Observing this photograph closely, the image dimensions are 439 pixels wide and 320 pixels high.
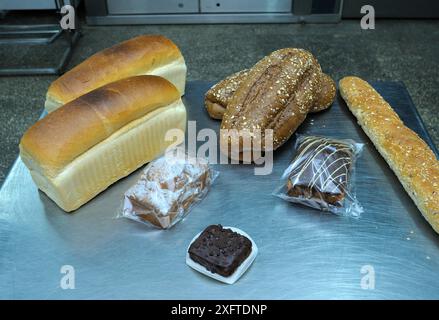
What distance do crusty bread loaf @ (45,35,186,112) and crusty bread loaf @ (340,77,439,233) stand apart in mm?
547

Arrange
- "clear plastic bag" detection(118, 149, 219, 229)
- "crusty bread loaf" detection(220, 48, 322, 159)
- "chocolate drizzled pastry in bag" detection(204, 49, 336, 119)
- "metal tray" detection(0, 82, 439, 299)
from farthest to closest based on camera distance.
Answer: "chocolate drizzled pastry in bag" detection(204, 49, 336, 119), "crusty bread loaf" detection(220, 48, 322, 159), "clear plastic bag" detection(118, 149, 219, 229), "metal tray" detection(0, 82, 439, 299)

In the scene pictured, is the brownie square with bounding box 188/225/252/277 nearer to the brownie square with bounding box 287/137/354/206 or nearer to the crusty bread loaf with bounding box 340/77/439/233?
the brownie square with bounding box 287/137/354/206

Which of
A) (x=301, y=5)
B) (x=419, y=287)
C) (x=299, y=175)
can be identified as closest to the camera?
(x=419, y=287)

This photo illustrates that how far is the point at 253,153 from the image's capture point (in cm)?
120

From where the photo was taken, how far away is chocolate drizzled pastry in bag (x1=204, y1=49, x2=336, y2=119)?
135 centimetres

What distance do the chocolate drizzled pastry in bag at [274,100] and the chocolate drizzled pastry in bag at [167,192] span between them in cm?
15

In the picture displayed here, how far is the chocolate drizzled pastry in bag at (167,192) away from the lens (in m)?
1.03

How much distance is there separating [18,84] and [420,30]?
8.50ft

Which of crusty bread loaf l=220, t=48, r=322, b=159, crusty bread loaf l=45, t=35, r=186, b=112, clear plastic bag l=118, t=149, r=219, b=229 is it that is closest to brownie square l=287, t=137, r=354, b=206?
crusty bread loaf l=220, t=48, r=322, b=159

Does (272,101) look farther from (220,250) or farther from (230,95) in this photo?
(220,250)

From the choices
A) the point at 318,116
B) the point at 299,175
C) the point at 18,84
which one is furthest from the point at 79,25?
the point at 299,175

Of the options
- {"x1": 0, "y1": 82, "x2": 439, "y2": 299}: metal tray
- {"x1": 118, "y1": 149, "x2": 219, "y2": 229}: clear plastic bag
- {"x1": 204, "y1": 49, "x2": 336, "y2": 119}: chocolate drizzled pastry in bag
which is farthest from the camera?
{"x1": 204, "y1": 49, "x2": 336, "y2": 119}: chocolate drizzled pastry in bag

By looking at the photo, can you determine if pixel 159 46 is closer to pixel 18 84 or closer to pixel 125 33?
pixel 18 84

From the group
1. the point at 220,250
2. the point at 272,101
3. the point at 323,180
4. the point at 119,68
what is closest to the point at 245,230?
the point at 220,250
